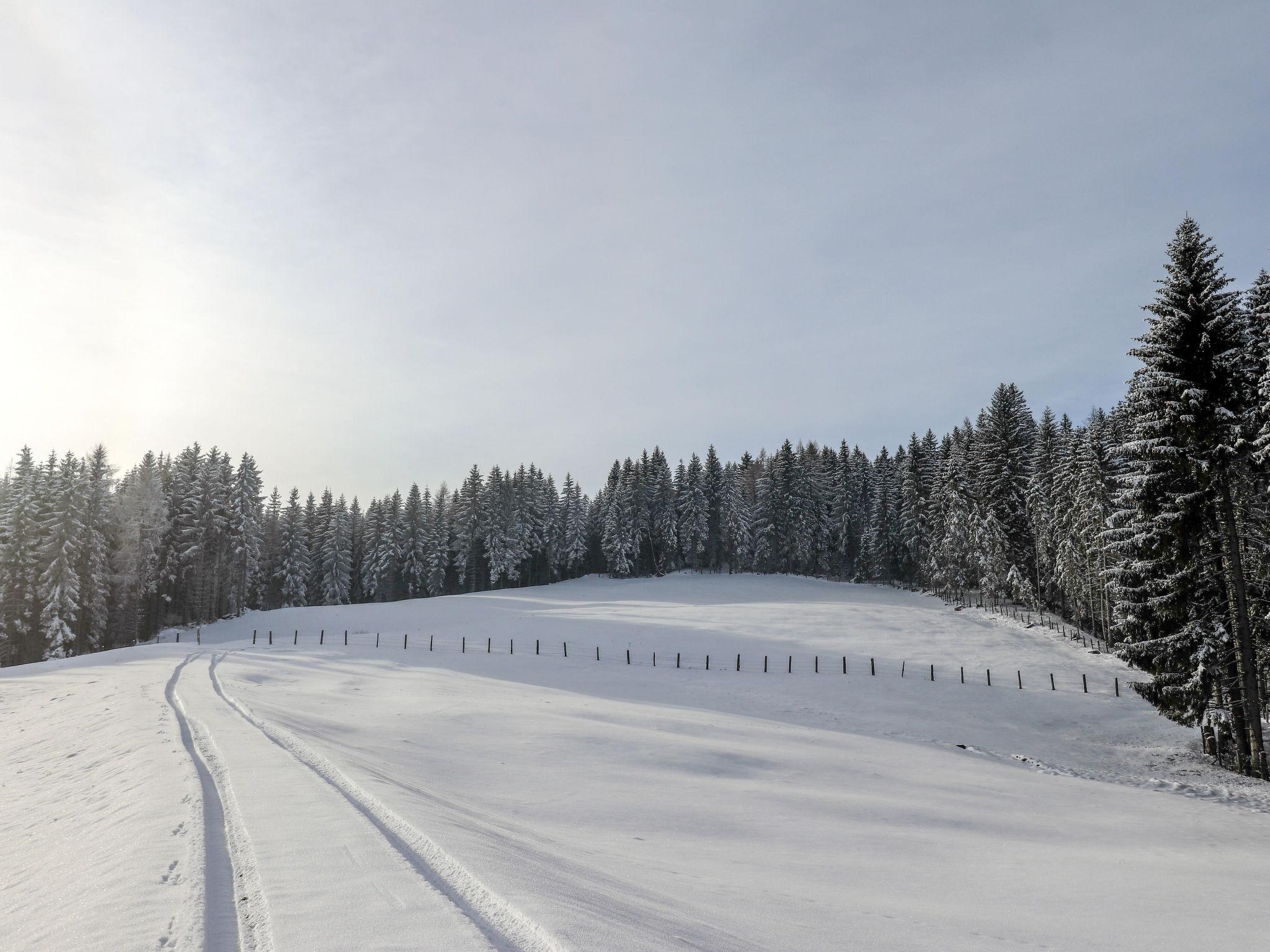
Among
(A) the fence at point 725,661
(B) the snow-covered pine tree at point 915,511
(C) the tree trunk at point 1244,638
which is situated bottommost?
(A) the fence at point 725,661

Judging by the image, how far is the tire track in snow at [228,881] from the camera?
183 inches

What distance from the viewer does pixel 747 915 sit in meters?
6.23

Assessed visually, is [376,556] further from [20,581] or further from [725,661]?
[725,661]

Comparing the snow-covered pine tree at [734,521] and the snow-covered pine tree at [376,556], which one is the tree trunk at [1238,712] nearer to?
the snow-covered pine tree at [734,521]

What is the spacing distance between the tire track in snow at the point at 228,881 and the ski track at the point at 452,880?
119cm

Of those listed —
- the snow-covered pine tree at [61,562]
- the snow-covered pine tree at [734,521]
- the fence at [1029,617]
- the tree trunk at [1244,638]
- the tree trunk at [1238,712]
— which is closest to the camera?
the tree trunk at [1244,638]

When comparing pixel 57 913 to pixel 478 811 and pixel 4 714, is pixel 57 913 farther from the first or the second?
pixel 4 714

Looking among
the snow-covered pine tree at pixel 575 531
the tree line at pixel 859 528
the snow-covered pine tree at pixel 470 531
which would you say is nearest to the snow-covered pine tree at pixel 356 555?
the tree line at pixel 859 528

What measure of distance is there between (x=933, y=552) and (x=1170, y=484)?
51.4 metres

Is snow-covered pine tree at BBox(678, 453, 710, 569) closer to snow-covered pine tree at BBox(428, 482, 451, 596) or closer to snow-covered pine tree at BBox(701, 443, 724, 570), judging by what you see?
snow-covered pine tree at BBox(701, 443, 724, 570)

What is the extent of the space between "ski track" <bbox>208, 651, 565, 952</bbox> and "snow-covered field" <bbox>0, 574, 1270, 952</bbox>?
Answer: 4cm

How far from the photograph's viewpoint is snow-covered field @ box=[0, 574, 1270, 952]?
210 inches

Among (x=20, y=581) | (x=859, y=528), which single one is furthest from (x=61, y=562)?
(x=859, y=528)

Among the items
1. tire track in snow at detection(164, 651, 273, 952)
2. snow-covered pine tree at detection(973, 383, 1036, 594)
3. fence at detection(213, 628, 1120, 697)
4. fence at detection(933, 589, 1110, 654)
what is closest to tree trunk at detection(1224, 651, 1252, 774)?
fence at detection(213, 628, 1120, 697)
